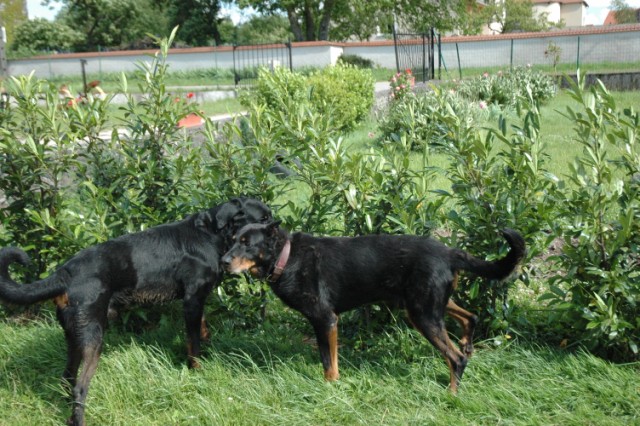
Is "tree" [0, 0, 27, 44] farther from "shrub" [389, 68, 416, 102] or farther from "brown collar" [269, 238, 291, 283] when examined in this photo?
"brown collar" [269, 238, 291, 283]

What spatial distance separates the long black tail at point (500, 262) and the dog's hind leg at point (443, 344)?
37 centimetres

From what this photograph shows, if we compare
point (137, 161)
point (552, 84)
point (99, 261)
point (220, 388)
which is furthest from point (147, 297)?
point (552, 84)

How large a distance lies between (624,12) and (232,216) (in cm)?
7668

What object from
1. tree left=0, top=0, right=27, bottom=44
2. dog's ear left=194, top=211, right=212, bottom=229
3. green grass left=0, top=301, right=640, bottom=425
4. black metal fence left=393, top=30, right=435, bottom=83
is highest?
tree left=0, top=0, right=27, bottom=44

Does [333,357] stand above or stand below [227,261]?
below

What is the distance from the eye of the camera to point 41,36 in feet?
159

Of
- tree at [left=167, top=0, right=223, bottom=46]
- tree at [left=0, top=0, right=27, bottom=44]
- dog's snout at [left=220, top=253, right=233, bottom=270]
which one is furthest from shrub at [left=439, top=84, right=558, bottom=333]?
tree at [left=167, top=0, right=223, bottom=46]

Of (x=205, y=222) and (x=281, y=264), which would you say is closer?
(x=281, y=264)

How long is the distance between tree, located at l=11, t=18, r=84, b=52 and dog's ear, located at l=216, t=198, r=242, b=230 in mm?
48809

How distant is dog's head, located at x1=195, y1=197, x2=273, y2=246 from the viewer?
4.68 metres

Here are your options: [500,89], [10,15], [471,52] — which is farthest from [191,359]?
[10,15]

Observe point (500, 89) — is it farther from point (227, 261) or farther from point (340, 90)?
point (227, 261)

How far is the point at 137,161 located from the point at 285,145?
1.24 meters

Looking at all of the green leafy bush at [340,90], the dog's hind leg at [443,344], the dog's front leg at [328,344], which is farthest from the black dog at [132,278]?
the green leafy bush at [340,90]
